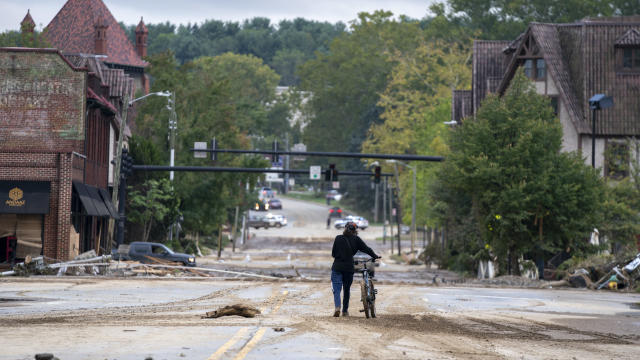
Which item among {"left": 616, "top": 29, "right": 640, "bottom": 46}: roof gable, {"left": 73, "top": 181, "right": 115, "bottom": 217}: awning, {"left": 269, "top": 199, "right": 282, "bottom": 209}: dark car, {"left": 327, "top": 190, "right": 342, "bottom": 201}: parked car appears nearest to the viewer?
{"left": 73, "top": 181, "right": 115, "bottom": 217}: awning

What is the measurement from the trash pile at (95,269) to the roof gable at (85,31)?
4040 centimetres

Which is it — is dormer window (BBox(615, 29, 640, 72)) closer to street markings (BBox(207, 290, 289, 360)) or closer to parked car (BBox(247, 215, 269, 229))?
street markings (BBox(207, 290, 289, 360))

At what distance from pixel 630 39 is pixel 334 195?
104569 mm

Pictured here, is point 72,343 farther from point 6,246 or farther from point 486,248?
point 486,248

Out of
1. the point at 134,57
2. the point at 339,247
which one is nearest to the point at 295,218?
the point at 134,57

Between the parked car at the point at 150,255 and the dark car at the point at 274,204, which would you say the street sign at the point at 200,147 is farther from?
the dark car at the point at 274,204

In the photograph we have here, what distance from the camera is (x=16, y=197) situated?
1783 inches

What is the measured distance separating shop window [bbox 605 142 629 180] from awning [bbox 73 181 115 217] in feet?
89.3

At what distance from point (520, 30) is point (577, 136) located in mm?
55164

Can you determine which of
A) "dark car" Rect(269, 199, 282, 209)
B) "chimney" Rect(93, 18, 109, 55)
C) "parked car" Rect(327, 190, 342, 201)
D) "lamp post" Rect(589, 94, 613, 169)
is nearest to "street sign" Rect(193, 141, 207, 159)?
"lamp post" Rect(589, 94, 613, 169)

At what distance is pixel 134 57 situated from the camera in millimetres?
88062

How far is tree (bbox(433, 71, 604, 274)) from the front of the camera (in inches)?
1778

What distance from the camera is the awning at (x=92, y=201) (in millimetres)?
47000

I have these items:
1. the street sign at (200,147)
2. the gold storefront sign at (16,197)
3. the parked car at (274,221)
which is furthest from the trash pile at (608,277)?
the parked car at (274,221)
